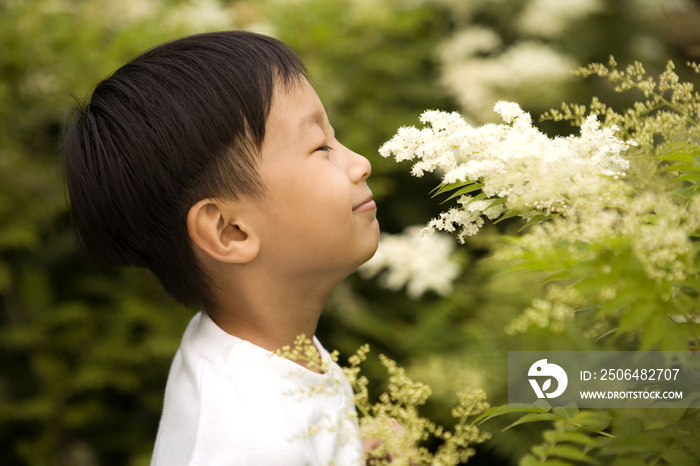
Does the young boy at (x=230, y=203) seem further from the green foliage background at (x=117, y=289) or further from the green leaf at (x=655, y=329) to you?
the green foliage background at (x=117, y=289)

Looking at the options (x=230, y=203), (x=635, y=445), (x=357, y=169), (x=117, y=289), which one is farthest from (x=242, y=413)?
(x=117, y=289)

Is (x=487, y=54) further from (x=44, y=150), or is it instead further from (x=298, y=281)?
(x=298, y=281)

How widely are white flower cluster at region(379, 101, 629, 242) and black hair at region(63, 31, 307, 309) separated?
0.29 metres

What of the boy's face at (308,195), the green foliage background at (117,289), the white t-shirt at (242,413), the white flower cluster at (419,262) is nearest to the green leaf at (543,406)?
the white t-shirt at (242,413)

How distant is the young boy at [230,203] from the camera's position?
Answer: 93 centimetres

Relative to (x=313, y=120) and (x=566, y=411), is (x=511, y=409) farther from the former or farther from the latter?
(x=313, y=120)

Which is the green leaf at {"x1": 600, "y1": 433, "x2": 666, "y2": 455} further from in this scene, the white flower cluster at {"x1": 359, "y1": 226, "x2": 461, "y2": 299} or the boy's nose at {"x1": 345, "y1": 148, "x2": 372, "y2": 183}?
the white flower cluster at {"x1": 359, "y1": 226, "x2": 461, "y2": 299}

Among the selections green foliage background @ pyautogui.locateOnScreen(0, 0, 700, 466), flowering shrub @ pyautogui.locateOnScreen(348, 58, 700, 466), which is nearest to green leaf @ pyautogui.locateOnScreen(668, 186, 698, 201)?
flowering shrub @ pyautogui.locateOnScreen(348, 58, 700, 466)

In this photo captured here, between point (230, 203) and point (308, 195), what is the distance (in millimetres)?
129

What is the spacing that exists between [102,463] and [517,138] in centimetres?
251

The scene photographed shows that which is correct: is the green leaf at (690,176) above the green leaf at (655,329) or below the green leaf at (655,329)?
above

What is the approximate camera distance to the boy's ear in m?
0.94

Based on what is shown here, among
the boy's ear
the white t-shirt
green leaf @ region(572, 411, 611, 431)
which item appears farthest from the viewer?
the boy's ear

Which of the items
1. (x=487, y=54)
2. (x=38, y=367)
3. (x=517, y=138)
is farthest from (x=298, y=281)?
(x=487, y=54)
